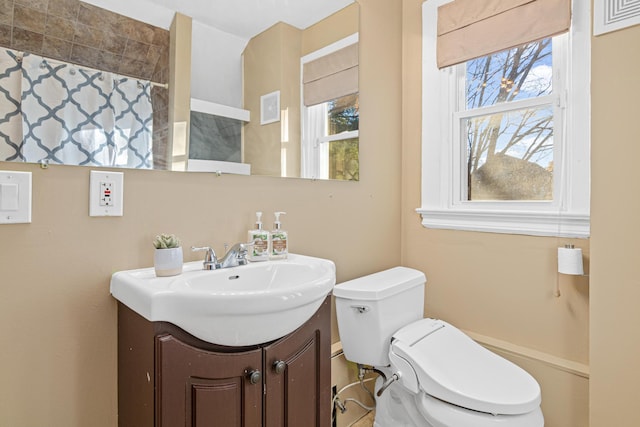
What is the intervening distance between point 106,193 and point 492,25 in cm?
168

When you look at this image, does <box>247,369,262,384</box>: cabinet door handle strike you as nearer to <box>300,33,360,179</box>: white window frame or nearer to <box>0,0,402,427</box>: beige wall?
<box>0,0,402,427</box>: beige wall

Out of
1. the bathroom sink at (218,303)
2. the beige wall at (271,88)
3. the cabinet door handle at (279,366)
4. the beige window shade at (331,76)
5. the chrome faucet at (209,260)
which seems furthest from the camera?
the beige window shade at (331,76)

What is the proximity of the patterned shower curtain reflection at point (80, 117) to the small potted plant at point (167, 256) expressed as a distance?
24 cm

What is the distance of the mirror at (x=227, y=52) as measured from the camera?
3.04ft

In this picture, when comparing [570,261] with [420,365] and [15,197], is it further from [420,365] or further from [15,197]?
[15,197]

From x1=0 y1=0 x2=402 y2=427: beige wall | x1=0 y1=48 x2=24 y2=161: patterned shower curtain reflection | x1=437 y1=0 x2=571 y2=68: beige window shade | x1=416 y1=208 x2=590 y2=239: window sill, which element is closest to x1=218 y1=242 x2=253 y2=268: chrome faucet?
x1=0 y1=0 x2=402 y2=427: beige wall

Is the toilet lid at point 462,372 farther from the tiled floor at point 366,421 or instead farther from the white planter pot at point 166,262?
the white planter pot at point 166,262

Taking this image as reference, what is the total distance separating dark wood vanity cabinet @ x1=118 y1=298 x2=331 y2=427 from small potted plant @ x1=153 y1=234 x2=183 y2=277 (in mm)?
129

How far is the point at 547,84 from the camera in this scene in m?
1.51

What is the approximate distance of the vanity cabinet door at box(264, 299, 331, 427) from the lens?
3.06 feet

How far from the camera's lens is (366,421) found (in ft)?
5.57

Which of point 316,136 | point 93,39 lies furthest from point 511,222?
point 93,39

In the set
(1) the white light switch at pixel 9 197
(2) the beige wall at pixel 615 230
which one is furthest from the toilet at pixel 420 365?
(1) the white light switch at pixel 9 197

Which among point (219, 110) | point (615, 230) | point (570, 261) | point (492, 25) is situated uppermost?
point (492, 25)
